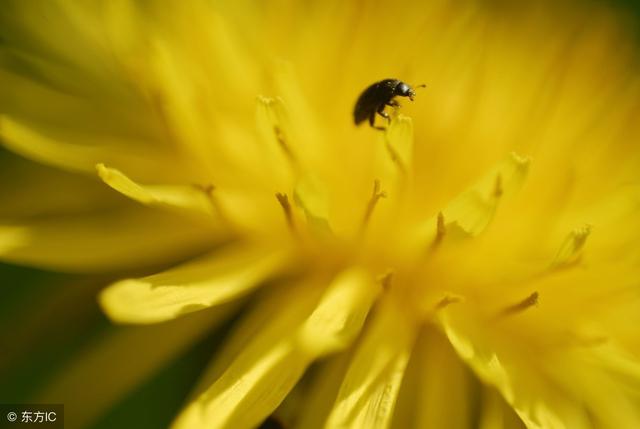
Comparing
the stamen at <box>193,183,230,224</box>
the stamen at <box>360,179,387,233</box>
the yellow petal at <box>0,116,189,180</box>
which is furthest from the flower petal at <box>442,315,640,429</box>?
the yellow petal at <box>0,116,189,180</box>

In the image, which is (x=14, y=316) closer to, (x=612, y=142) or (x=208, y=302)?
(x=208, y=302)

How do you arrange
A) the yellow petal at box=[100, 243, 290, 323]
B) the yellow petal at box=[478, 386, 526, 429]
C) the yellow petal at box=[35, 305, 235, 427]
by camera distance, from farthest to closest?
the yellow petal at box=[35, 305, 235, 427], the yellow petal at box=[478, 386, 526, 429], the yellow petal at box=[100, 243, 290, 323]

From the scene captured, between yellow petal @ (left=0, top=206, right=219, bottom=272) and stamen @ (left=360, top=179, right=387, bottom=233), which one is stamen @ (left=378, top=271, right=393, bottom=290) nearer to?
stamen @ (left=360, top=179, right=387, bottom=233)

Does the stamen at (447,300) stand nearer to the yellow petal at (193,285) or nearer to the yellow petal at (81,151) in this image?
the yellow petal at (193,285)

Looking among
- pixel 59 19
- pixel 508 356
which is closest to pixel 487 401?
pixel 508 356

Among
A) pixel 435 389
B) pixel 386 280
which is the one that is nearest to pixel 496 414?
pixel 435 389

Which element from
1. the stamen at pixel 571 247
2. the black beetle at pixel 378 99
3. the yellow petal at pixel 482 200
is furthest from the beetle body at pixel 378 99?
the stamen at pixel 571 247

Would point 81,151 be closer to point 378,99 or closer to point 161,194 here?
point 161,194

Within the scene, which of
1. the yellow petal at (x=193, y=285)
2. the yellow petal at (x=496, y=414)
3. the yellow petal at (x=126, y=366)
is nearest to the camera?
the yellow petal at (x=193, y=285)
